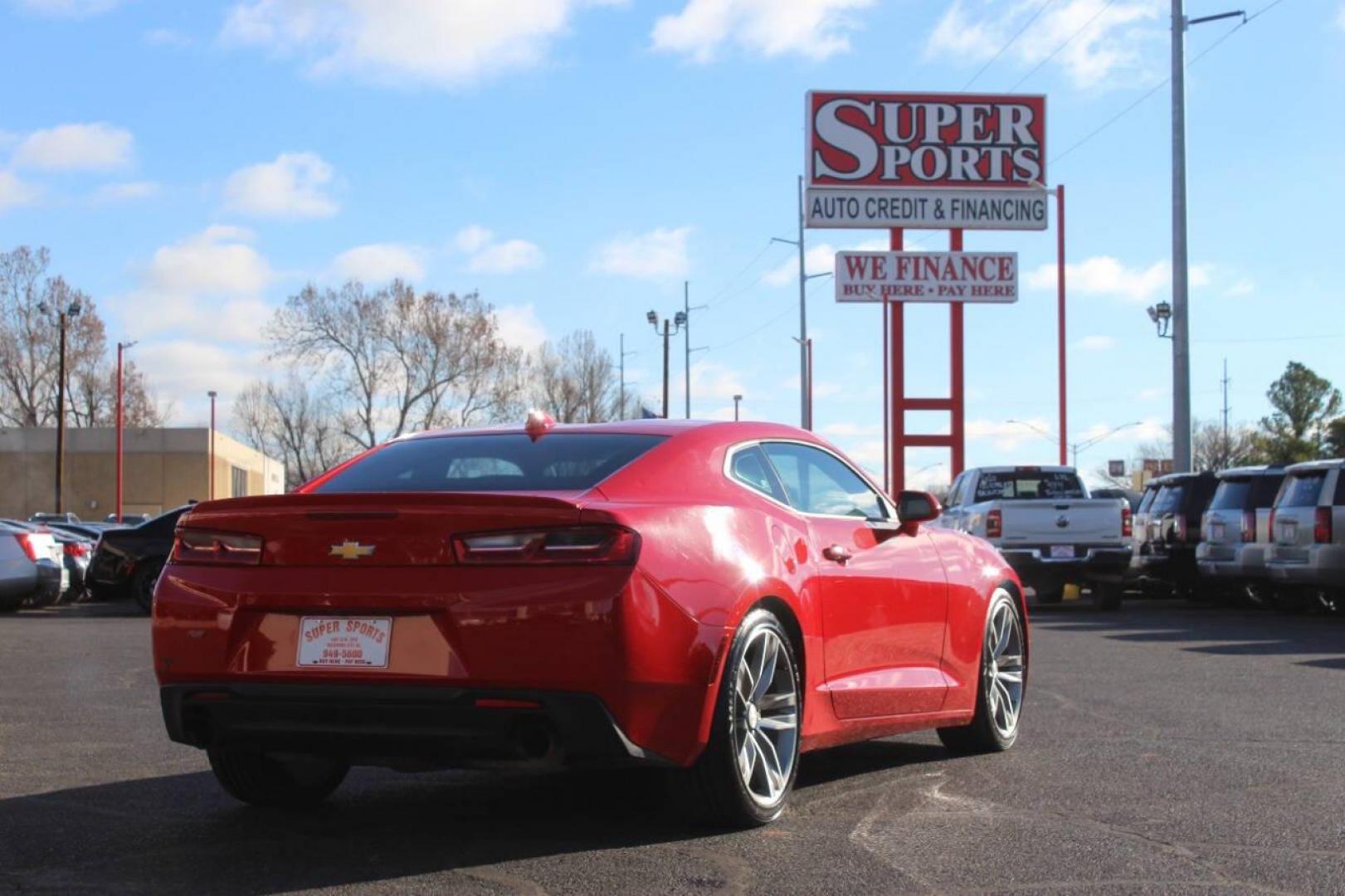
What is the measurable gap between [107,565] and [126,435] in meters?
62.7

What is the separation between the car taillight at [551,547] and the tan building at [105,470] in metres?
77.7

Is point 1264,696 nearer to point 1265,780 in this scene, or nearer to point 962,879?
point 1265,780

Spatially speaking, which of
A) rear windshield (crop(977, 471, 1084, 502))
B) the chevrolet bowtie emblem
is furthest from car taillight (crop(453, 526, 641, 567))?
rear windshield (crop(977, 471, 1084, 502))

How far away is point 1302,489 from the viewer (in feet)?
61.9

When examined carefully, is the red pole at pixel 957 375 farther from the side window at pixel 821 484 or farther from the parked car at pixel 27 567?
the side window at pixel 821 484

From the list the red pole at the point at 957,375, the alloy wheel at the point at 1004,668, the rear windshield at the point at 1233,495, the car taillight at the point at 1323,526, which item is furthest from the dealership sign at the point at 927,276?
the alloy wheel at the point at 1004,668

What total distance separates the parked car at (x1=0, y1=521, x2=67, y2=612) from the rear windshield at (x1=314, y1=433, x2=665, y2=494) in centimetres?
1685

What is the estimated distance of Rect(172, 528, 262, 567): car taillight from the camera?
5527 mm

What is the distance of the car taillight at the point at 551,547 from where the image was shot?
5.24m

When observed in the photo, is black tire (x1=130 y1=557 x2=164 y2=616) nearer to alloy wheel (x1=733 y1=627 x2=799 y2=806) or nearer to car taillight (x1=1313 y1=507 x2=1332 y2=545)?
car taillight (x1=1313 y1=507 x2=1332 y2=545)

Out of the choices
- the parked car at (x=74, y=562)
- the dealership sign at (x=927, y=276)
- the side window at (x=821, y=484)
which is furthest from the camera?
the dealership sign at (x=927, y=276)

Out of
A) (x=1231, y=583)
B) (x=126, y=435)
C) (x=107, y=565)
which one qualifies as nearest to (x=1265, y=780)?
(x=1231, y=583)

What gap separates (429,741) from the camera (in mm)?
5289

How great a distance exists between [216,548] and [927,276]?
111ft
